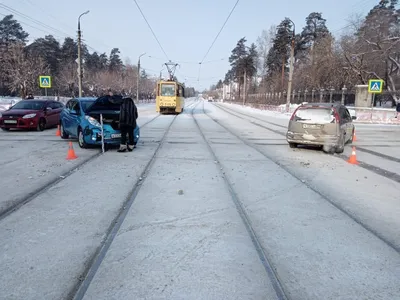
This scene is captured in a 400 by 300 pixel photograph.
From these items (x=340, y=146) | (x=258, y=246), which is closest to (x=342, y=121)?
(x=340, y=146)

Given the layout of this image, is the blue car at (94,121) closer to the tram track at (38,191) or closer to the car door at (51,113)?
the tram track at (38,191)

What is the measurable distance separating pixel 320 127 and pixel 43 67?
193 feet

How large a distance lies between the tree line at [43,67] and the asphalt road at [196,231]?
148 feet

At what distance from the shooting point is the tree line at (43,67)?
48562mm

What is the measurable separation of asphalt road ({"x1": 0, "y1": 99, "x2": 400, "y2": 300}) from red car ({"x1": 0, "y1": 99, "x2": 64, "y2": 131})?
7583 millimetres

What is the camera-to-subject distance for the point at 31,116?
15.1 metres

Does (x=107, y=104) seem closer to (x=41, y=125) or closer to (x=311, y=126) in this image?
(x=41, y=125)

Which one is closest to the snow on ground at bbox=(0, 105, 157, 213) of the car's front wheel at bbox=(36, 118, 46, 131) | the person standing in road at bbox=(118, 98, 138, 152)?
the person standing in road at bbox=(118, 98, 138, 152)

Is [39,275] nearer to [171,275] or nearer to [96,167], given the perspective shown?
[171,275]

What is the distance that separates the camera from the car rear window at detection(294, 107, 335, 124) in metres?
10.7

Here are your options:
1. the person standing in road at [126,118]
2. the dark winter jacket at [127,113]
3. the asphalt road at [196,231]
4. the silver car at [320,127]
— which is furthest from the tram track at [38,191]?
the silver car at [320,127]

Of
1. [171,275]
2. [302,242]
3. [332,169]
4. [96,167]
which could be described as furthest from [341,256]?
[96,167]

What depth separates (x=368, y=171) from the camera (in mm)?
8281

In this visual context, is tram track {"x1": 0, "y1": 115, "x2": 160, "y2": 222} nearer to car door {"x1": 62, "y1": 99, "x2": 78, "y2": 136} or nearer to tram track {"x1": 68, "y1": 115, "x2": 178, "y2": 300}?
tram track {"x1": 68, "y1": 115, "x2": 178, "y2": 300}
